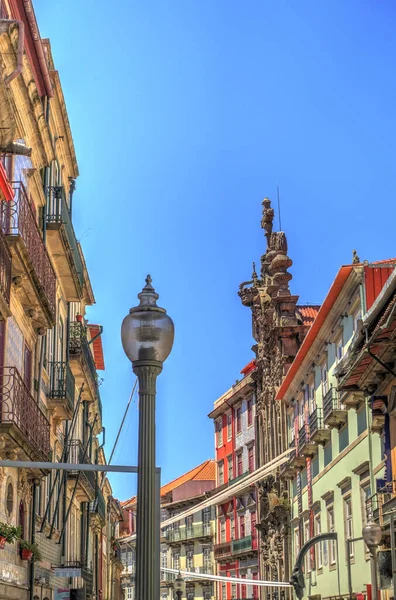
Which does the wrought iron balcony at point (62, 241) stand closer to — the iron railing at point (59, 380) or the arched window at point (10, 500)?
the iron railing at point (59, 380)

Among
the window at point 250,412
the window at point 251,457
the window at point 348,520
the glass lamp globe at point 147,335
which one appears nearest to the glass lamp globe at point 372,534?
the glass lamp globe at point 147,335

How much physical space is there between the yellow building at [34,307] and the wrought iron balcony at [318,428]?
7.83 m

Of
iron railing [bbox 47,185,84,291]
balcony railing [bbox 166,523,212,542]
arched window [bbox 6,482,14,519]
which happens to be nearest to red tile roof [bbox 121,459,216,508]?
balcony railing [bbox 166,523,212,542]

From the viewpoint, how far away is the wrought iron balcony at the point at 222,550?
2379 inches

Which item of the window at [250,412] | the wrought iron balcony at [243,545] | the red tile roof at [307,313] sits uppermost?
the red tile roof at [307,313]

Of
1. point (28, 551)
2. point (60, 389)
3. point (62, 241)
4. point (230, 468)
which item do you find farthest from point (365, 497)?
point (230, 468)

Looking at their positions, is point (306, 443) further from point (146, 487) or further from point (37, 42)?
point (146, 487)

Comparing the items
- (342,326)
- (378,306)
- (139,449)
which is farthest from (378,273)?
(139,449)

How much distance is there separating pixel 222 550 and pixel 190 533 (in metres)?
10.3

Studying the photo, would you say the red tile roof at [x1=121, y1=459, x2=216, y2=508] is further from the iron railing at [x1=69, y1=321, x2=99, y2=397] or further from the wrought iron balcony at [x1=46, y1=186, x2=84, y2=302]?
the wrought iron balcony at [x1=46, y1=186, x2=84, y2=302]

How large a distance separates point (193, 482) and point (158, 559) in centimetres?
7184

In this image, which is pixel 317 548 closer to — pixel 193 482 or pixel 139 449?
pixel 139 449

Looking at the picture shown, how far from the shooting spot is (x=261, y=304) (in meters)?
48.8

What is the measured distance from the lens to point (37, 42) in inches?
714
